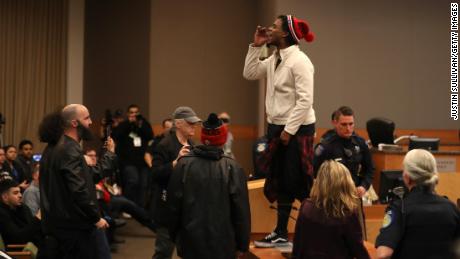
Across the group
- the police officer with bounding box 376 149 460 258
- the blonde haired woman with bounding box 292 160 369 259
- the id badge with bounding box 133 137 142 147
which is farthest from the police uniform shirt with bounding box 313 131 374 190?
the id badge with bounding box 133 137 142 147

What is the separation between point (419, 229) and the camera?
358 centimetres

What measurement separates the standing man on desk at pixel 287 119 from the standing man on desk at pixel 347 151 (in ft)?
2.76

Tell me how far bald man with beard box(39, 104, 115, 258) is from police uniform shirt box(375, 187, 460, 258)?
2109 millimetres

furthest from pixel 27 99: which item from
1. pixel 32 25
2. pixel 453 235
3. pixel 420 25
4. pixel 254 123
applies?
pixel 453 235

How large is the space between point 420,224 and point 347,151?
2.34 meters

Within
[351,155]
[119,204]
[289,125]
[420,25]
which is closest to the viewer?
[289,125]

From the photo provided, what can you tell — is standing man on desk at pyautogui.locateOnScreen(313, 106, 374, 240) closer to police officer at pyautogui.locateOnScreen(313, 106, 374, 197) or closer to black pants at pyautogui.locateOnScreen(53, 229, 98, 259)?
police officer at pyautogui.locateOnScreen(313, 106, 374, 197)

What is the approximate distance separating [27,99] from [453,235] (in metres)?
9.97

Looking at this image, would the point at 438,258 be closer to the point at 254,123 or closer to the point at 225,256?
the point at 225,256

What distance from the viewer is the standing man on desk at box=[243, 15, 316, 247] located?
15.8 feet

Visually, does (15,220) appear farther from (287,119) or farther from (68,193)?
(287,119)

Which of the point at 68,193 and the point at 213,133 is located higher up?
the point at 213,133

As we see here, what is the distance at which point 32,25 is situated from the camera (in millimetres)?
12352

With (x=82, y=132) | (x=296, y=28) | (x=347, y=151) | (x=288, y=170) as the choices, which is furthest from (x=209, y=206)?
(x=347, y=151)
